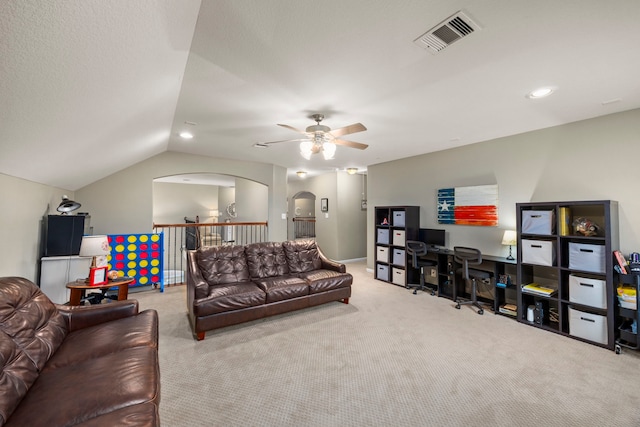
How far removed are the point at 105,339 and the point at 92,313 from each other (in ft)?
1.73

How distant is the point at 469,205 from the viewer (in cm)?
448

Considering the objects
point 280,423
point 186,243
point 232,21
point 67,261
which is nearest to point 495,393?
point 280,423

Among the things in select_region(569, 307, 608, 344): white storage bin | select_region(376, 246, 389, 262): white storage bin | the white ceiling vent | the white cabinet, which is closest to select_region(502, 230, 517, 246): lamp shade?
select_region(569, 307, 608, 344): white storage bin

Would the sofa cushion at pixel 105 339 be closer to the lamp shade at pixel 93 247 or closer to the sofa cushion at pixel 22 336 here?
the sofa cushion at pixel 22 336

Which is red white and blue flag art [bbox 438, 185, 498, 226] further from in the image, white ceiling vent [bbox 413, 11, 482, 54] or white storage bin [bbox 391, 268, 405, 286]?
white ceiling vent [bbox 413, 11, 482, 54]

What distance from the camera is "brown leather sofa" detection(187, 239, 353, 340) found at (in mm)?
3092

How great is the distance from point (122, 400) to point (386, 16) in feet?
8.26

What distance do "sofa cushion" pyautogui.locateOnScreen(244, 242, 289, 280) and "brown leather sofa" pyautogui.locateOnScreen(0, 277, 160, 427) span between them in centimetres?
174

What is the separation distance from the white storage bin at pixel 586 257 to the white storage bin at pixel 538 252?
179mm

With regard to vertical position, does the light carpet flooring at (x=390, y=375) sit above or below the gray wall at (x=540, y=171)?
below

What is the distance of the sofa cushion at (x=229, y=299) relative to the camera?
297cm

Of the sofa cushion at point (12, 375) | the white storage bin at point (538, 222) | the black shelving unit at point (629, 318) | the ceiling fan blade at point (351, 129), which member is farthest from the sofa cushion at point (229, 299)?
the black shelving unit at point (629, 318)

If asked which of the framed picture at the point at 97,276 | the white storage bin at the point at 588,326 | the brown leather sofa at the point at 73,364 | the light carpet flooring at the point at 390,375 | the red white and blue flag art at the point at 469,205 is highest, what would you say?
the red white and blue flag art at the point at 469,205

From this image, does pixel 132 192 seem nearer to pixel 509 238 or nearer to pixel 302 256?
pixel 302 256
